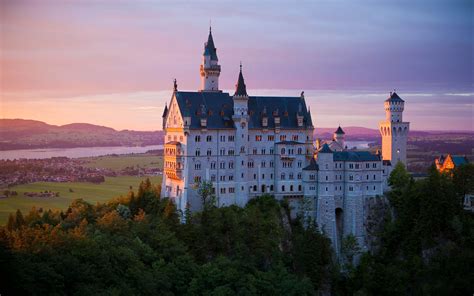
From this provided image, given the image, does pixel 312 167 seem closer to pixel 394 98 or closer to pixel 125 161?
pixel 394 98

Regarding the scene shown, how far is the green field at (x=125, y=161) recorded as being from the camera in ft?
537

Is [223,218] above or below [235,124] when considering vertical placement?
below

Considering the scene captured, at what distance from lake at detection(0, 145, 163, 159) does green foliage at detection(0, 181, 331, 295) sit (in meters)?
17.0

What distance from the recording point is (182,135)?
96.6m

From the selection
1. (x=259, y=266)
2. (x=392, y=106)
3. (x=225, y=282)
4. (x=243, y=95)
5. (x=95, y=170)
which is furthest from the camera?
(x=95, y=170)

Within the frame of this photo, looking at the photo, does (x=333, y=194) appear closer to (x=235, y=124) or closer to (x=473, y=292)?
(x=235, y=124)

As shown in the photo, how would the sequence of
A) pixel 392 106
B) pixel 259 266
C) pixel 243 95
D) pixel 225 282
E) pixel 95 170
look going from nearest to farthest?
1. pixel 225 282
2. pixel 259 266
3. pixel 243 95
4. pixel 392 106
5. pixel 95 170

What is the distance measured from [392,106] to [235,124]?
28977 mm

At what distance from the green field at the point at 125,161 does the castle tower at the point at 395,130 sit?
7389cm

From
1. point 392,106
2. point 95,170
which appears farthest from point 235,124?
point 95,170

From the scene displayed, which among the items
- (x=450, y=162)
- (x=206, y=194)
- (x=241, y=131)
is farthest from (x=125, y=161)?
(x=450, y=162)

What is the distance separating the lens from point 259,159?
102375 mm

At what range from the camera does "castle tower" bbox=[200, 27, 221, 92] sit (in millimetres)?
105500

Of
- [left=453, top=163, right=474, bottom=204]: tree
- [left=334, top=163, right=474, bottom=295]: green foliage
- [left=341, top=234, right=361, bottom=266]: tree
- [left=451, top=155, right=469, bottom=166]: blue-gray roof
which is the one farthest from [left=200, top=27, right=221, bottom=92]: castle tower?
[left=451, top=155, right=469, bottom=166]: blue-gray roof
